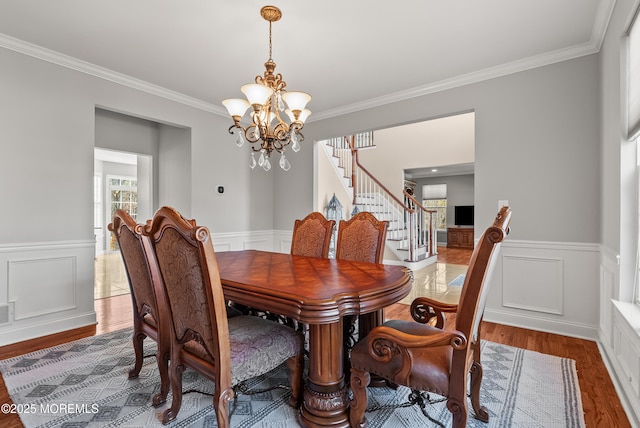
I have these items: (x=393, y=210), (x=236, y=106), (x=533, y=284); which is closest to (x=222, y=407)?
(x=236, y=106)

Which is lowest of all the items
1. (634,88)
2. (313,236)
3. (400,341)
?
(400,341)

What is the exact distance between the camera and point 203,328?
1.31 metres

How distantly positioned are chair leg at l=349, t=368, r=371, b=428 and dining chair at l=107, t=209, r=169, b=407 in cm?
A: 100

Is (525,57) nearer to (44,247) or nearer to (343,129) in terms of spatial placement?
(343,129)

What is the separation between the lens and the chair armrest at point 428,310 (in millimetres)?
1677

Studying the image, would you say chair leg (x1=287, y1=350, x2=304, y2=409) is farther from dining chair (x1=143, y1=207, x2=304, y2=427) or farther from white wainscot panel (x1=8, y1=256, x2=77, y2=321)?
white wainscot panel (x1=8, y1=256, x2=77, y2=321)

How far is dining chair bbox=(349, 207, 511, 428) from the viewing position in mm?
1171

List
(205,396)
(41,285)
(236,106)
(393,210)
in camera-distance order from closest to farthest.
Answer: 1. (205,396)
2. (236,106)
3. (41,285)
4. (393,210)

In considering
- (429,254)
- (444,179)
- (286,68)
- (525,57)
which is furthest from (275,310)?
(444,179)

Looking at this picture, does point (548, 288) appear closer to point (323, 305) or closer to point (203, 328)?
point (323, 305)

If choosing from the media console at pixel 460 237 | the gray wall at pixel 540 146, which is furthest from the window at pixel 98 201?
the media console at pixel 460 237

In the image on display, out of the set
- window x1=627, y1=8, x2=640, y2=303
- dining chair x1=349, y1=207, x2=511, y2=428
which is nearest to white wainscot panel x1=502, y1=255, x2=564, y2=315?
window x1=627, y1=8, x2=640, y2=303

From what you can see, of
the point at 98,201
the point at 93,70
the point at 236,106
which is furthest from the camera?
the point at 98,201

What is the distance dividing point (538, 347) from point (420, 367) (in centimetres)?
192
